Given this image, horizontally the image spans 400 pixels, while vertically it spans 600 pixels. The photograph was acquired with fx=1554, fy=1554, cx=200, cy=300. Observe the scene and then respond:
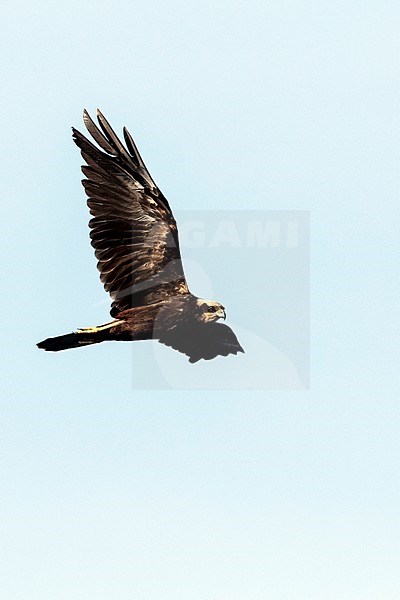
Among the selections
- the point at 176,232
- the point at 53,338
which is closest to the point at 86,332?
the point at 53,338

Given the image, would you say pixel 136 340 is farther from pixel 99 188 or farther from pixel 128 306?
pixel 99 188

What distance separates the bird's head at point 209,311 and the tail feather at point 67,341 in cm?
152

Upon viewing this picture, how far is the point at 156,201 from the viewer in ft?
72.7

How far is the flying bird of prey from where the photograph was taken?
22.2 m

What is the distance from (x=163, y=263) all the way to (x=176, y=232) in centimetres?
50

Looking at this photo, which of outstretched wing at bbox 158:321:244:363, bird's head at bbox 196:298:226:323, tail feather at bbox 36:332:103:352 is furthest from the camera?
outstretched wing at bbox 158:321:244:363

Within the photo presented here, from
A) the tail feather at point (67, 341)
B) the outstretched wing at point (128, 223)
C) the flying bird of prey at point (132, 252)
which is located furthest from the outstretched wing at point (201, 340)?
the tail feather at point (67, 341)

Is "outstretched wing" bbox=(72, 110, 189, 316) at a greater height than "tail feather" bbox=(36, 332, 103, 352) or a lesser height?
greater

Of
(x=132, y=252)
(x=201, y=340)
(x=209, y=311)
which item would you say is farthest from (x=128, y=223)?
(x=201, y=340)

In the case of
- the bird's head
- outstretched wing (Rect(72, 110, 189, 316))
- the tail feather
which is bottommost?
the tail feather

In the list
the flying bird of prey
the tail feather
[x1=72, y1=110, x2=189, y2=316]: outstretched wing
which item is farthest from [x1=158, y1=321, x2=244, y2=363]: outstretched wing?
the tail feather

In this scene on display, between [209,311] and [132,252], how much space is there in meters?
1.41

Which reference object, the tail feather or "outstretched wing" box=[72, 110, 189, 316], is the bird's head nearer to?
"outstretched wing" box=[72, 110, 189, 316]

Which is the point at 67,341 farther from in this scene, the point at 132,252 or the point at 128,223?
the point at 128,223
